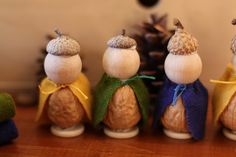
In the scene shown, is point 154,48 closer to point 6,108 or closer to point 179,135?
point 179,135

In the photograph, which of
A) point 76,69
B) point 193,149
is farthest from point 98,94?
point 193,149

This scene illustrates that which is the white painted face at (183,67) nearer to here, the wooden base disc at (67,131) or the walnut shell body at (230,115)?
the walnut shell body at (230,115)

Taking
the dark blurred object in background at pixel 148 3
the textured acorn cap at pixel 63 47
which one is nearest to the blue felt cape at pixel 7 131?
the textured acorn cap at pixel 63 47

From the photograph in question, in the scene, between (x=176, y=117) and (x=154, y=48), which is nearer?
(x=176, y=117)

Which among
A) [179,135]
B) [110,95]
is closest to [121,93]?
[110,95]

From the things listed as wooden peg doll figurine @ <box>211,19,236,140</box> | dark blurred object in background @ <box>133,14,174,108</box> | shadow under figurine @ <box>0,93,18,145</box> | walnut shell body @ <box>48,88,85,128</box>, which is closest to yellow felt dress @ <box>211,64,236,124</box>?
wooden peg doll figurine @ <box>211,19,236,140</box>
